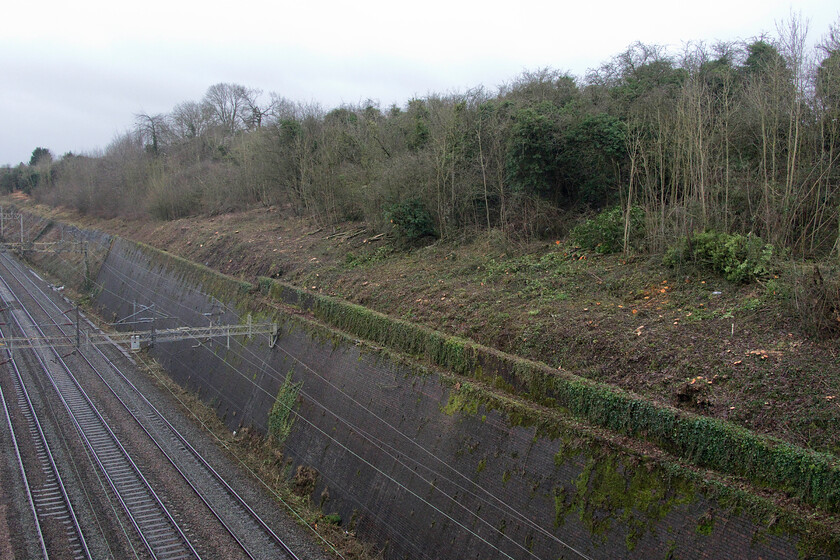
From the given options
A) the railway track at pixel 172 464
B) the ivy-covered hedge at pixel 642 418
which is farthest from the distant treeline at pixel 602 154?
the railway track at pixel 172 464

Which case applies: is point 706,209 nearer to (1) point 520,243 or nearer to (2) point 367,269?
(1) point 520,243

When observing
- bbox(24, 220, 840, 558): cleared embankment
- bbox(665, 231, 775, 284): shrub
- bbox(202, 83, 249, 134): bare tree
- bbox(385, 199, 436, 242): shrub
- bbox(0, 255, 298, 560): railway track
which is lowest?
bbox(0, 255, 298, 560): railway track

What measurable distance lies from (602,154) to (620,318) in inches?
300

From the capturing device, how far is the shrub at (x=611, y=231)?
55.5ft

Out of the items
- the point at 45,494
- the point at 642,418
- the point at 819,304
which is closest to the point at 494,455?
the point at 642,418

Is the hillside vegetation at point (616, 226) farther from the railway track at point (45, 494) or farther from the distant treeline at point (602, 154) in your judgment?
the railway track at point (45, 494)

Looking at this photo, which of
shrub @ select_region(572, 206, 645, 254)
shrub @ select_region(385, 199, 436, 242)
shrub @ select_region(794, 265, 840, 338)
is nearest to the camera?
shrub @ select_region(794, 265, 840, 338)

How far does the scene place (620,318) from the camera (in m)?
13.1

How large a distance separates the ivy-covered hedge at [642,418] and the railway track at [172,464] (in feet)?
17.3

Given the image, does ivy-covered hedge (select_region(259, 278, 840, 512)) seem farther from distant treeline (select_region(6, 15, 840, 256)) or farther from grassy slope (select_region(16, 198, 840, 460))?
distant treeline (select_region(6, 15, 840, 256))

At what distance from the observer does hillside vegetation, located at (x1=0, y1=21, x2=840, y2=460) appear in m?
10.9

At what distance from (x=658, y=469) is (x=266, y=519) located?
8726 millimetres

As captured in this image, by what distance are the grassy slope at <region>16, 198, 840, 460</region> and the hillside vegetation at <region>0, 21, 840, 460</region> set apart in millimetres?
48

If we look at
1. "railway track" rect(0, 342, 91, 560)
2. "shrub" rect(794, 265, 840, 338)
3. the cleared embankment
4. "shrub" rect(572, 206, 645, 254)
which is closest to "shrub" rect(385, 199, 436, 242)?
the cleared embankment
